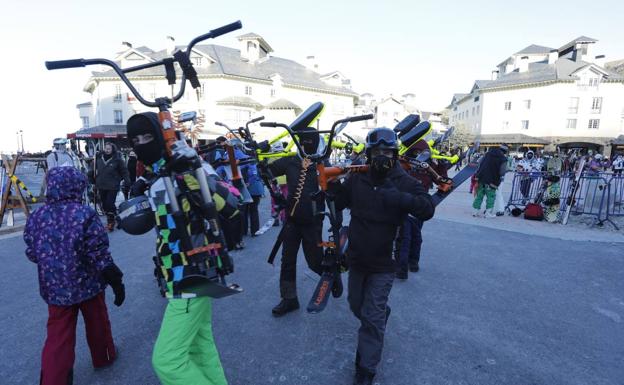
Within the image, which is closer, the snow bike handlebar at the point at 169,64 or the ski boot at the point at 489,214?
the snow bike handlebar at the point at 169,64

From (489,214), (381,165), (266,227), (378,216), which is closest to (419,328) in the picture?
(378,216)

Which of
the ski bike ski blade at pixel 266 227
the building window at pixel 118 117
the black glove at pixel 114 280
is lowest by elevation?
the ski bike ski blade at pixel 266 227

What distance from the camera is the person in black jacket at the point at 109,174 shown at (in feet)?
23.6

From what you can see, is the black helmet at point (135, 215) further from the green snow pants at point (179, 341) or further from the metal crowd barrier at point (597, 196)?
the metal crowd barrier at point (597, 196)

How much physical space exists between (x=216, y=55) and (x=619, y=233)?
129 ft

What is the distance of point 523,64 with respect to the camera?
158 feet

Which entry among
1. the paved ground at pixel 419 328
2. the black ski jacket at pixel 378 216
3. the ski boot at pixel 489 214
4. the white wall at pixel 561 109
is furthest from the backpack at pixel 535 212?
the white wall at pixel 561 109

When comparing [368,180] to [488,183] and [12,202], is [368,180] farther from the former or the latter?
[12,202]

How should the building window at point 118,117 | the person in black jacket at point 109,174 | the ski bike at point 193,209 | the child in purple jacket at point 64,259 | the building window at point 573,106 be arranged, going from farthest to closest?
the building window at point 573,106 < the building window at point 118,117 < the person in black jacket at point 109,174 < the child in purple jacket at point 64,259 < the ski bike at point 193,209

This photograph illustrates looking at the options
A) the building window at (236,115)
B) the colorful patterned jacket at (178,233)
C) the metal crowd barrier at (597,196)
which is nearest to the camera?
the colorful patterned jacket at (178,233)

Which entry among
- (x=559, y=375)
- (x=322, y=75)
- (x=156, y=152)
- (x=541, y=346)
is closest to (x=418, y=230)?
(x=541, y=346)

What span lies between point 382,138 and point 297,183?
4.01 ft

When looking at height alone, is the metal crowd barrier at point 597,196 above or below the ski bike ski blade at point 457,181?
below

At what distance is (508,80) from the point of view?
46625 millimetres
